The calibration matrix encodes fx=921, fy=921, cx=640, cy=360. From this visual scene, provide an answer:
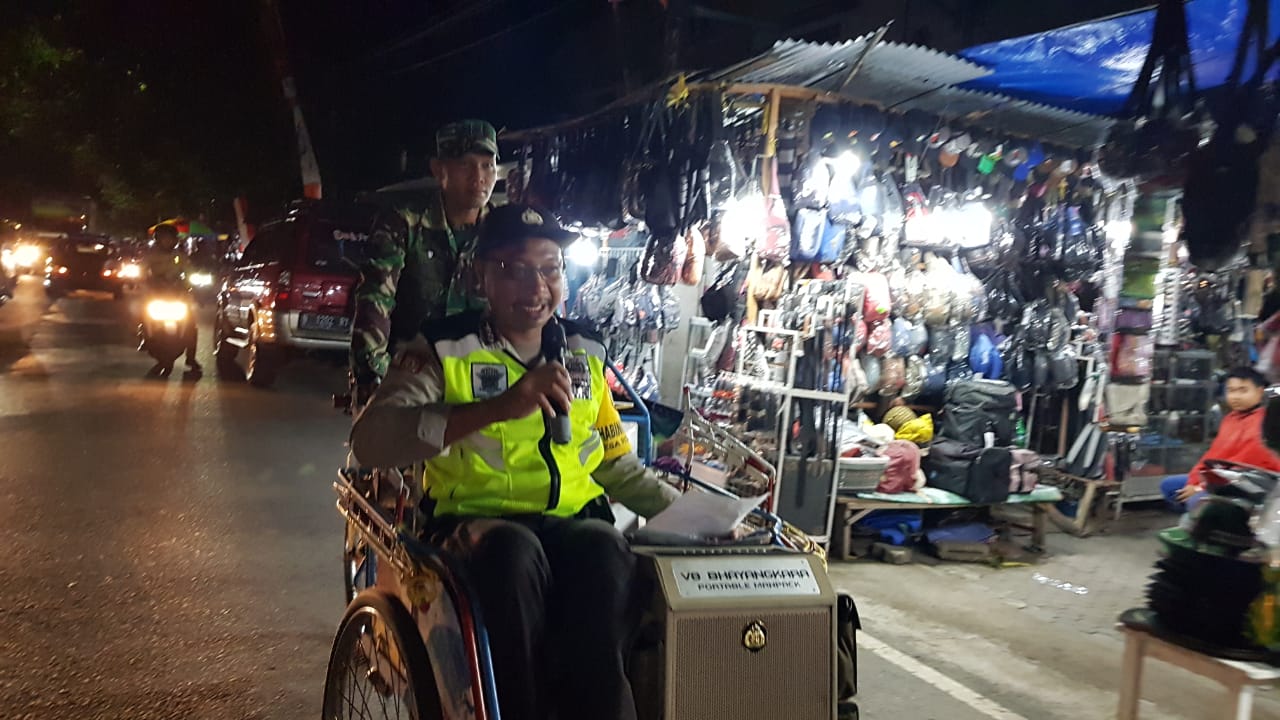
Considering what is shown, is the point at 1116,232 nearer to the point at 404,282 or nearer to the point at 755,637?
the point at 404,282

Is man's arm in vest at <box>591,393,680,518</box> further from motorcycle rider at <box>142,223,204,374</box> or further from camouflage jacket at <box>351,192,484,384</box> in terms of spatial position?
motorcycle rider at <box>142,223,204,374</box>

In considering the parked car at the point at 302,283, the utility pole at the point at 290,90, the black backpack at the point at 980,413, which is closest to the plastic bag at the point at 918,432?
the black backpack at the point at 980,413

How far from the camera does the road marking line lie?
4410 millimetres

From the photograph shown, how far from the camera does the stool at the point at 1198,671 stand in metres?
3.14

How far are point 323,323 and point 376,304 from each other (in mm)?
7858

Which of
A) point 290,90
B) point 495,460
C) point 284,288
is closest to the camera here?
point 495,460

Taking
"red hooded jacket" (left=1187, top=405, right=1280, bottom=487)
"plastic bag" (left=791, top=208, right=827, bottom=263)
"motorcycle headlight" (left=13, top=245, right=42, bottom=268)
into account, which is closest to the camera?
"red hooded jacket" (left=1187, top=405, right=1280, bottom=487)

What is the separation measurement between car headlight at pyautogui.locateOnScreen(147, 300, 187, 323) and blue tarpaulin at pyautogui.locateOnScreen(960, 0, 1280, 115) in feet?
33.7

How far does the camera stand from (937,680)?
471 centimetres

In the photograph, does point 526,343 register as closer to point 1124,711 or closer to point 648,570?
point 648,570

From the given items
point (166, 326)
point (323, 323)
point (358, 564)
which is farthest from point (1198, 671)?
point (166, 326)

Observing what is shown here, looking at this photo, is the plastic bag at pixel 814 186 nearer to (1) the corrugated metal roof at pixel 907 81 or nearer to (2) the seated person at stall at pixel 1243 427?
(1) the corrugated metal roof at pixel 907 81

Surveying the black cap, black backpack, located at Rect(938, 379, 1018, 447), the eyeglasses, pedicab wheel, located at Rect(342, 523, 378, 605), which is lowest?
pedicab wheel, located at Rect(342, 523, 378, 605)

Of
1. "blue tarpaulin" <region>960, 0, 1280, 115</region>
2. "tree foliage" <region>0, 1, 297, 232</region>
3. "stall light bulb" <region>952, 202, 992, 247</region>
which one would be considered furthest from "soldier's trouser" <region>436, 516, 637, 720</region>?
"tree foliage" <region>0, 1, 297, 232</region>
